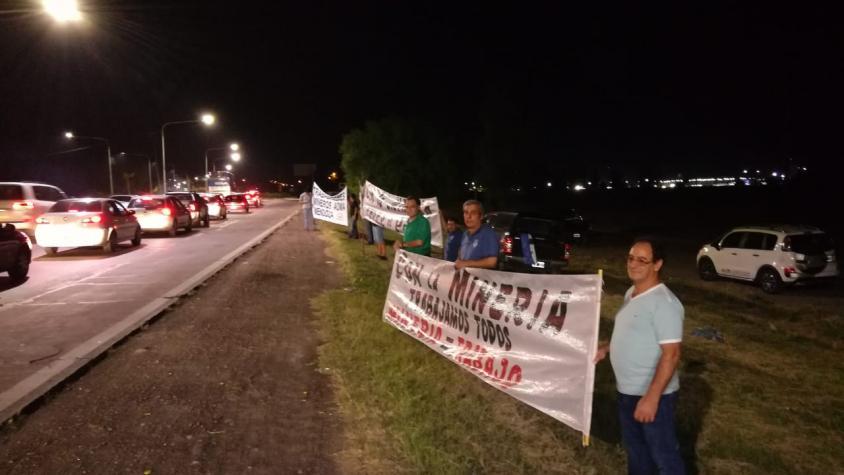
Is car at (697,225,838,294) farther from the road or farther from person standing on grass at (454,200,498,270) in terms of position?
the road

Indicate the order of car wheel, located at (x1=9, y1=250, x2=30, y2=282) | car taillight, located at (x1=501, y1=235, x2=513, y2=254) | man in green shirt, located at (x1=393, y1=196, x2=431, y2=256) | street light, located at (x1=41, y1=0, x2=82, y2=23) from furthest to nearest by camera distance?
car taillight, located at (x1=501, y1=235, x2=513, y2=254) < car wheel, located at (x1=9, y1=250, x2=30, y2=282) < street light, located at (x1=41, y1=0, x2=82, y2=23) < man in green shirt, located at (x1=393, y1=196, x2=431, y2=256)

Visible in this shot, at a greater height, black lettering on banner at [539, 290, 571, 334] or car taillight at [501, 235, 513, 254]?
black lettering on banner at [539, 290, 571, 334]

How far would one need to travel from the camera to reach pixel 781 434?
16.2 ft

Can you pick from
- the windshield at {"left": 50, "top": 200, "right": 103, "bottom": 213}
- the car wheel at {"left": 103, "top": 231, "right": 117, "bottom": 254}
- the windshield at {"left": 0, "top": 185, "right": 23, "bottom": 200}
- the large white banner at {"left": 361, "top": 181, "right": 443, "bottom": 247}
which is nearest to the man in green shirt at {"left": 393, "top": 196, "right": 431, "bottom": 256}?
the large white banner at {"left": 361, "top": 181, "right": 443, "bottom": 247}

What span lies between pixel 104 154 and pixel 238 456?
72621 millimetres

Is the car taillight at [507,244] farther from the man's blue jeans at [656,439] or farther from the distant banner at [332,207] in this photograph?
the man's blue jeans at [656,439]

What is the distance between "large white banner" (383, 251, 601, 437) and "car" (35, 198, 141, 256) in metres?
12.4

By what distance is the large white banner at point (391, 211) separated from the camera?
15648mm

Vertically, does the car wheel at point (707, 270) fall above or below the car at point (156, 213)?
below

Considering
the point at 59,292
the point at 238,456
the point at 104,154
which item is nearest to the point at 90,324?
the point at 59,292

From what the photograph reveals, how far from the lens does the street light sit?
10.1 meters

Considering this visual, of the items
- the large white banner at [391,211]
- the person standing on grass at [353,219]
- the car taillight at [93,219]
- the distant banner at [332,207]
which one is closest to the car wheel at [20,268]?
the car taillight at [93,219]

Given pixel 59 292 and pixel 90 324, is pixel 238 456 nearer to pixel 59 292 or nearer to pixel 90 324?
pixel 90 324

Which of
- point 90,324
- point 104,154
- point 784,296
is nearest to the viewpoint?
point 90,324
